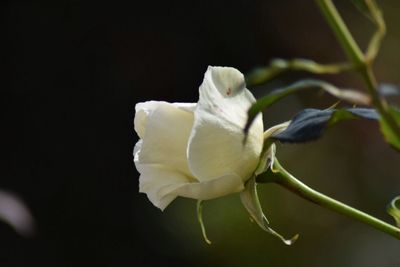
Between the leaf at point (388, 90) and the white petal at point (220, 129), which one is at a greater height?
the leaf at point (388, 90)

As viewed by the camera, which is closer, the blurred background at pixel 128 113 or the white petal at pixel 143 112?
the white petal at pixel 143 112

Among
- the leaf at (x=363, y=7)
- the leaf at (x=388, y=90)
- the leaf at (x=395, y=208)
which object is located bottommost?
the leaf at (x=395, y=208)

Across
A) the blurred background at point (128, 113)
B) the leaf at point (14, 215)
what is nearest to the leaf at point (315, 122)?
the leaf at point (14, 215)

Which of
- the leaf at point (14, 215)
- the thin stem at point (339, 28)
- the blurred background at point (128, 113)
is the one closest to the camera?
the thin stem at point (339, 28)

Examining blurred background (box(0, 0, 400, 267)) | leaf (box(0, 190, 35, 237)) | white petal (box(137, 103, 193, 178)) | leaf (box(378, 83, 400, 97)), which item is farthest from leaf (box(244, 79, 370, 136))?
blurred background (box(0, 0, 400, 267))

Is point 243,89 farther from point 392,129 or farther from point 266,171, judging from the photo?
point 392,129

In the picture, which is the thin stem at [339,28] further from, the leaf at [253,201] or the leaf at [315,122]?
the leaf at [253,201]

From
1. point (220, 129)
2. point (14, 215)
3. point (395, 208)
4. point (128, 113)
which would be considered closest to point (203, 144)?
point (220, 129)

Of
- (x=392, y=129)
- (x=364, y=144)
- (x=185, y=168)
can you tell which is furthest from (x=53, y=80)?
(x=392, y=129)
